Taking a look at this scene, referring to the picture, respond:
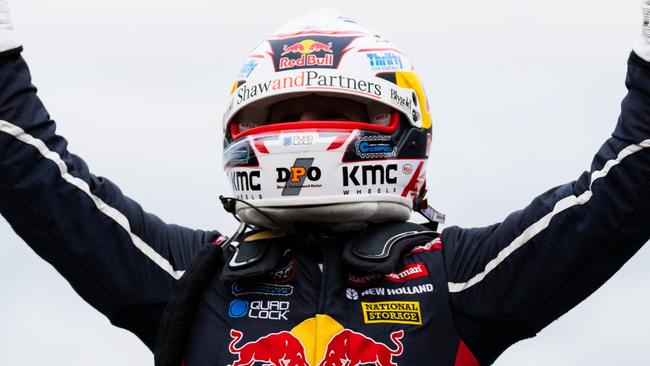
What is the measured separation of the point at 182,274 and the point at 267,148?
80cm

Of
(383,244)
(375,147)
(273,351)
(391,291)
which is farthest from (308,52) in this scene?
(273,351)

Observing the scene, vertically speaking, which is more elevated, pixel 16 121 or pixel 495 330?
pixel 16 121

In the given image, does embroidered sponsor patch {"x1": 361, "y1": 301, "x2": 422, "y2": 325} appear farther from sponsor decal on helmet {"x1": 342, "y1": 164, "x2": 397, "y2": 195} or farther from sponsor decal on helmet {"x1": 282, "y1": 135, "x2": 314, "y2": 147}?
sponsor decal on helmet {"x1": 282, "y1": 135, "x2": 314, "y2": 147}

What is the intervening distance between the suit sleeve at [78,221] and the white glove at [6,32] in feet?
0.15

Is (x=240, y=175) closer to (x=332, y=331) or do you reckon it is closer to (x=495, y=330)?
(x=332, y=331)

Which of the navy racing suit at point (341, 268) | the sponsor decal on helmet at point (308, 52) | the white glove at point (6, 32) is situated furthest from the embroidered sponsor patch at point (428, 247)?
the white glove at point (6, 32)

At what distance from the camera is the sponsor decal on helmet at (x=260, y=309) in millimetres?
6961

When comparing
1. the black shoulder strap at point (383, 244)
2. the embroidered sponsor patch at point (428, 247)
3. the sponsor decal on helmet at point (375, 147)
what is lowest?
the embroidered sponsor patch at point (428, 247)

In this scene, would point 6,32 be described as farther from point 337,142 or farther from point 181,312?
point 337,142

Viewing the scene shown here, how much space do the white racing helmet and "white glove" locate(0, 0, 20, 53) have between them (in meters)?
1.34

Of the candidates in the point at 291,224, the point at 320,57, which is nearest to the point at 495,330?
the point at 291,224

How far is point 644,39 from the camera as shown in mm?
6402

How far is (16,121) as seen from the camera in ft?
22.6

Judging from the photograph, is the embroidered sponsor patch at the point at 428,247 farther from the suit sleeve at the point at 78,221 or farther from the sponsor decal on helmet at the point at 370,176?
the suit sleeve at the point at 78,221
